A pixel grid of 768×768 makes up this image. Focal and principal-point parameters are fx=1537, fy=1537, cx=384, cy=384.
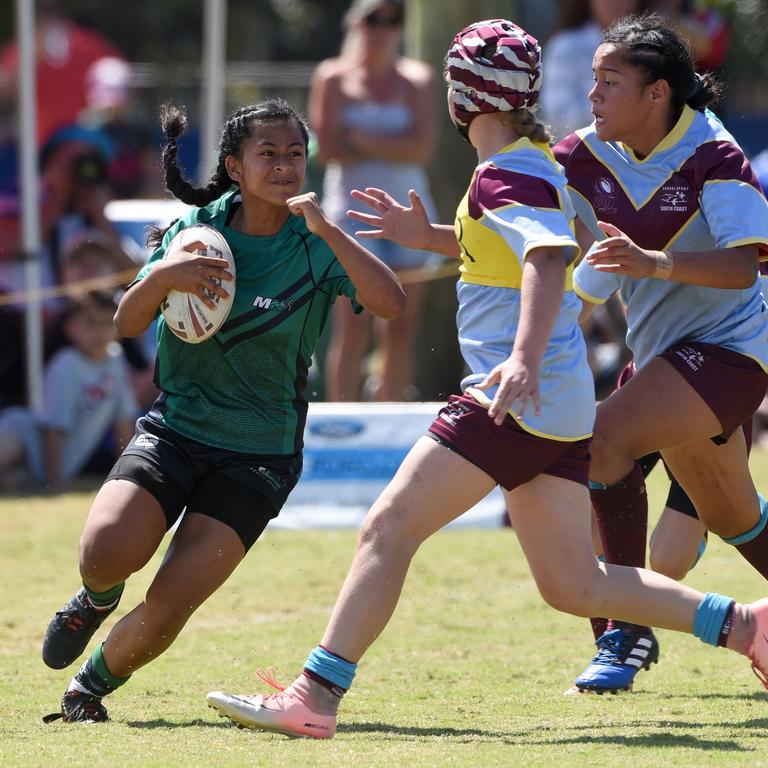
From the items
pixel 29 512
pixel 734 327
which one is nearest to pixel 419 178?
pixel 29 512

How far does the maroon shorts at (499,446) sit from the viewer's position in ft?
14.0

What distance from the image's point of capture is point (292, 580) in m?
7.32

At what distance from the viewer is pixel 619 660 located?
17.0 feet

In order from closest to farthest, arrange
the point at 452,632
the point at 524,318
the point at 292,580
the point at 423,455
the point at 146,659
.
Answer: the point at 524,318, the point at 423,455, the point at 146,659, the point at 452,632, the point at 292,580

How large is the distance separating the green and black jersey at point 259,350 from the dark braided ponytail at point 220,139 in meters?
0.25

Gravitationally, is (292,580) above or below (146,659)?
below

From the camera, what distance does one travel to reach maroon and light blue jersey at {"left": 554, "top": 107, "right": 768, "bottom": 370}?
478cm

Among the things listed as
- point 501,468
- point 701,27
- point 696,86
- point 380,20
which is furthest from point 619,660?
point 701,27

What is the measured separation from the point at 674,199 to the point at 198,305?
1541mm

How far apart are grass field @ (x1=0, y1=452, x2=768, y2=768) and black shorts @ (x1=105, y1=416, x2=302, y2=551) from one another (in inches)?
24.9

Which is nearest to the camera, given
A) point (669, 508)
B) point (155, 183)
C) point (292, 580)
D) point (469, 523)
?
point (669, 508)

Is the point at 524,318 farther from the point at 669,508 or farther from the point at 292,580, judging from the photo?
the point at 292,580

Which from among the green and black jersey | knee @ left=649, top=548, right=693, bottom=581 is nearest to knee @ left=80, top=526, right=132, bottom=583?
the green and black jersey

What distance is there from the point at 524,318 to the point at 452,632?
247 cm
